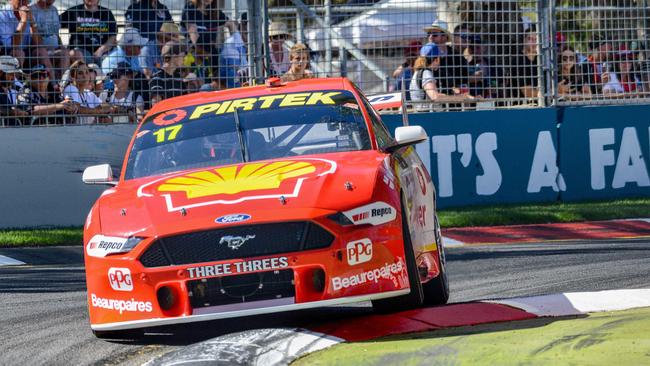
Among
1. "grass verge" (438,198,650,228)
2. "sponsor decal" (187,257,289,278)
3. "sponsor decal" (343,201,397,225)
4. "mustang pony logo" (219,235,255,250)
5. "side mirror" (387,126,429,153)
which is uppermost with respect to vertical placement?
"side mirror" (387,126,429,153)

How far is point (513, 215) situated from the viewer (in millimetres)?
13664

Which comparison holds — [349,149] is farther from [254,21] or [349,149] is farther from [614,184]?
[614,184]

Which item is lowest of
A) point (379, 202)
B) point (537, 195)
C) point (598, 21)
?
point (537, 195)

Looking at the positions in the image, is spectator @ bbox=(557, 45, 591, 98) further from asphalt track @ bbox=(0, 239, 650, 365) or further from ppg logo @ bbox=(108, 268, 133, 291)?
ppg logo @ bbox=(108, 268, 133, 291)

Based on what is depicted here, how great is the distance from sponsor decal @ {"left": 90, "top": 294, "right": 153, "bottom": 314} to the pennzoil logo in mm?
526

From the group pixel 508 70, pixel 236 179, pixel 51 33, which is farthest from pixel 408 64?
pixel 236 179

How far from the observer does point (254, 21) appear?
45.5 ft

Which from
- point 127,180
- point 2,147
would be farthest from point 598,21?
point 127,180

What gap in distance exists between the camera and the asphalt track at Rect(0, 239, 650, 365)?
22.4 ft

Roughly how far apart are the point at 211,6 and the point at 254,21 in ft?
1.80

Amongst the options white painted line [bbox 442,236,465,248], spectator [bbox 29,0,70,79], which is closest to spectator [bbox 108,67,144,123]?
spectator [bbox 29,0,70,79]

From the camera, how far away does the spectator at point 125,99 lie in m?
13.4

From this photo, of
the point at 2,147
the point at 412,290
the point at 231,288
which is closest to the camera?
the point at 231,288

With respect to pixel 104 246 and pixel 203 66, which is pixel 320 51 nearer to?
pixel 203 66
